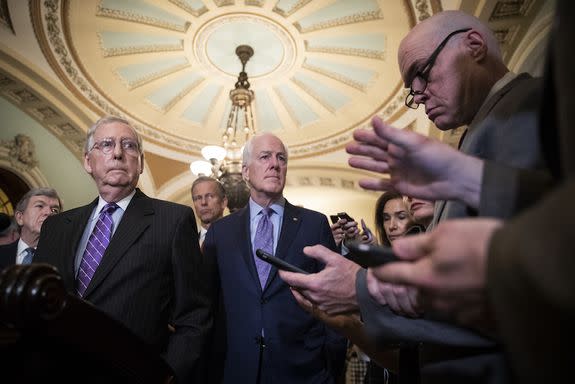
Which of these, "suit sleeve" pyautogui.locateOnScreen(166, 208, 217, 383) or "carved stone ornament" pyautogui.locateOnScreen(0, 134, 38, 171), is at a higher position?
"carved stone ornament" pyautogui.locateOnScreen(0, 134, 38, 171)

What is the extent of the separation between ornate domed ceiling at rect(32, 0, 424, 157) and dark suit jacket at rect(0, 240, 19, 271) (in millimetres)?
4151

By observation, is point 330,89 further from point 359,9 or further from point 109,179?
point 109,179

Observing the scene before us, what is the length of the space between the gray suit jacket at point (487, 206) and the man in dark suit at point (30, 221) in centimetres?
358

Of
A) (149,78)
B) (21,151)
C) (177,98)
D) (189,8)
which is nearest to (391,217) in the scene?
(189,8)

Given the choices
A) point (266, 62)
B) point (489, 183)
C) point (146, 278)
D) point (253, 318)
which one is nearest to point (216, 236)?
point (253, 318)

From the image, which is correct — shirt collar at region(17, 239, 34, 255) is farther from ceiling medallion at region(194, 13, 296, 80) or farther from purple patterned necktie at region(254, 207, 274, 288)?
ceiling medallion at region(194, 13, 296, 80)

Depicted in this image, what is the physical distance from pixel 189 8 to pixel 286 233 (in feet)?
18.7

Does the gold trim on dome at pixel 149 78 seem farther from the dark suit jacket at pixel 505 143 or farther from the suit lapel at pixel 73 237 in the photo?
the dark suit jacket at pixel 505 143

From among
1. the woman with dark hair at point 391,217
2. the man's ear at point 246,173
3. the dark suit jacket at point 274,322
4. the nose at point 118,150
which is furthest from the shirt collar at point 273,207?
the woman with dark hair at point 391,217

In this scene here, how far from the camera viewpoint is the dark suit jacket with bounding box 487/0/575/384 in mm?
416

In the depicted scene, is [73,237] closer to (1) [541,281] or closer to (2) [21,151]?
(1) [541,281]

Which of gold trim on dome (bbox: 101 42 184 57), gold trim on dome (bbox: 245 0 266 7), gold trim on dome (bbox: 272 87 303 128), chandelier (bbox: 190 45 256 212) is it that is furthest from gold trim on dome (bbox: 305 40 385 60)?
gold trim on dome (bbox: 101 42 184 57)

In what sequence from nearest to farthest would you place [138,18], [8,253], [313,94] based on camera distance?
[8,253] → [138,18] → [313,94]

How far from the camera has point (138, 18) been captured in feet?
22.5
